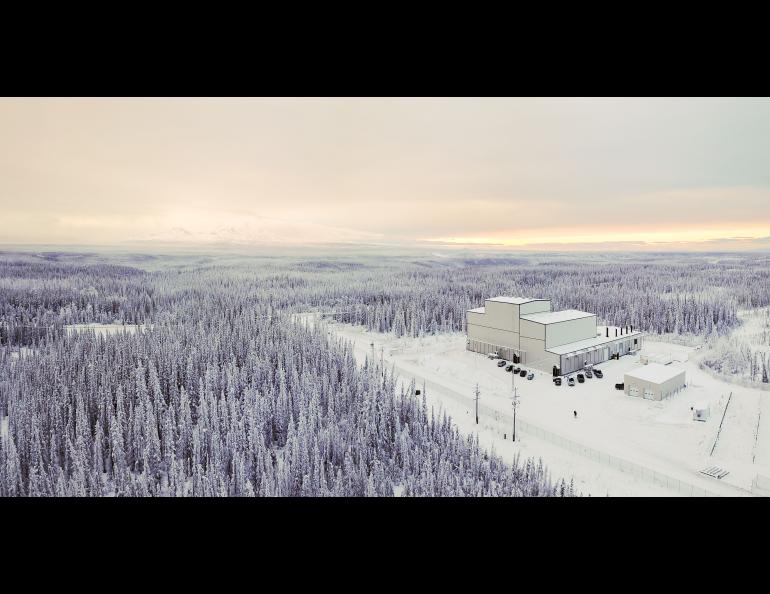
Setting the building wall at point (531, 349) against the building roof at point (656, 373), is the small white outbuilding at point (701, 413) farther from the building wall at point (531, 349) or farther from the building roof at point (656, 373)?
the building wall at point (531, 349)

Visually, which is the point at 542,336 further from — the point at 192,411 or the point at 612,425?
the point at 192,411

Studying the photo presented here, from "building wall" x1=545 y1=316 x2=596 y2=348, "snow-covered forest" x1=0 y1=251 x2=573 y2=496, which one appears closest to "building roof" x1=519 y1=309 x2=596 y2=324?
"building wall" x1=545 y1=316 x2=596 y2=348

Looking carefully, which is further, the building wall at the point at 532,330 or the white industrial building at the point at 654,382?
the building wall at the point at 532,330

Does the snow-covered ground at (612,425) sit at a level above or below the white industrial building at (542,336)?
below

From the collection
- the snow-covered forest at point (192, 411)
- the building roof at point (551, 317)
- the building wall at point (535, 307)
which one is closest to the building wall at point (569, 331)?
the building roof at point (551, 317)

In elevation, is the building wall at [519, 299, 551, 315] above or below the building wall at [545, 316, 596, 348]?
above

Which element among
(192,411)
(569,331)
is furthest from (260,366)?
(569,331)

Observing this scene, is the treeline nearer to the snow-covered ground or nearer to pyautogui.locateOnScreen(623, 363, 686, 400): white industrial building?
the snow-covered ground
